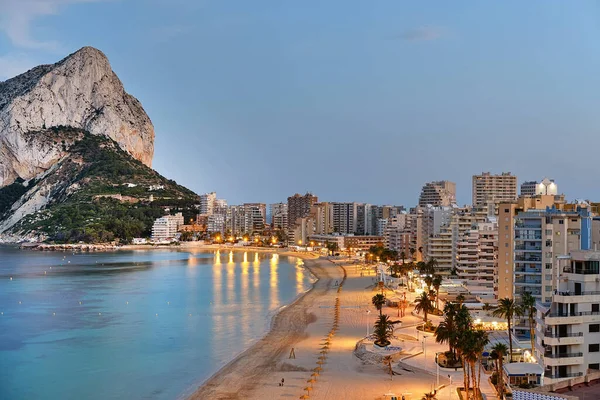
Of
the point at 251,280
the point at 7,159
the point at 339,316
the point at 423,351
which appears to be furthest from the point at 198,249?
the point at 423,351

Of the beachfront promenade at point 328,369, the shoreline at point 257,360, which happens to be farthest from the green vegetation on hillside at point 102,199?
the beachfront promenade at point 328,369

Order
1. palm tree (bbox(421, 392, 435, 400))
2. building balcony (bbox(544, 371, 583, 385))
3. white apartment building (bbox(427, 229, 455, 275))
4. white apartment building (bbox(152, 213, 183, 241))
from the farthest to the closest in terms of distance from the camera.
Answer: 1. white apartment building (bbox(152, 213, 183, 241))
2. white apartment building (bbox(427, 229, 455, 275))
3. palm tree (bbox(421, 392, 435, 400))
4. building balcony (bbox(544, 371, 583, 385))

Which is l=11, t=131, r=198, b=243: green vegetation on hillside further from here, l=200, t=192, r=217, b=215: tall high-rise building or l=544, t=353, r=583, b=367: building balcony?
l=544, t=353, r=583, b=367: building balcony

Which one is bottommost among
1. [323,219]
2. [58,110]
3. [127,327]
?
[127,327]

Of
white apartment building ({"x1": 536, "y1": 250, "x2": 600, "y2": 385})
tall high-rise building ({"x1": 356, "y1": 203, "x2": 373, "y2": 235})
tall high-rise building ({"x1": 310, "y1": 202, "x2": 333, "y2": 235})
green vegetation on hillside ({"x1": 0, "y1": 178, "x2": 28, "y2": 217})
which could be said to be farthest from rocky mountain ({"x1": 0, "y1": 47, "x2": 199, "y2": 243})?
white apartment building ({"x1": 536, "y1": 250, "x2": 600, "y2": 385})

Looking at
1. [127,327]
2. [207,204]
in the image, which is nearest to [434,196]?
[207,204]

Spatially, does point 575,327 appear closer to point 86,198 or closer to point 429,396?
point 429,396
